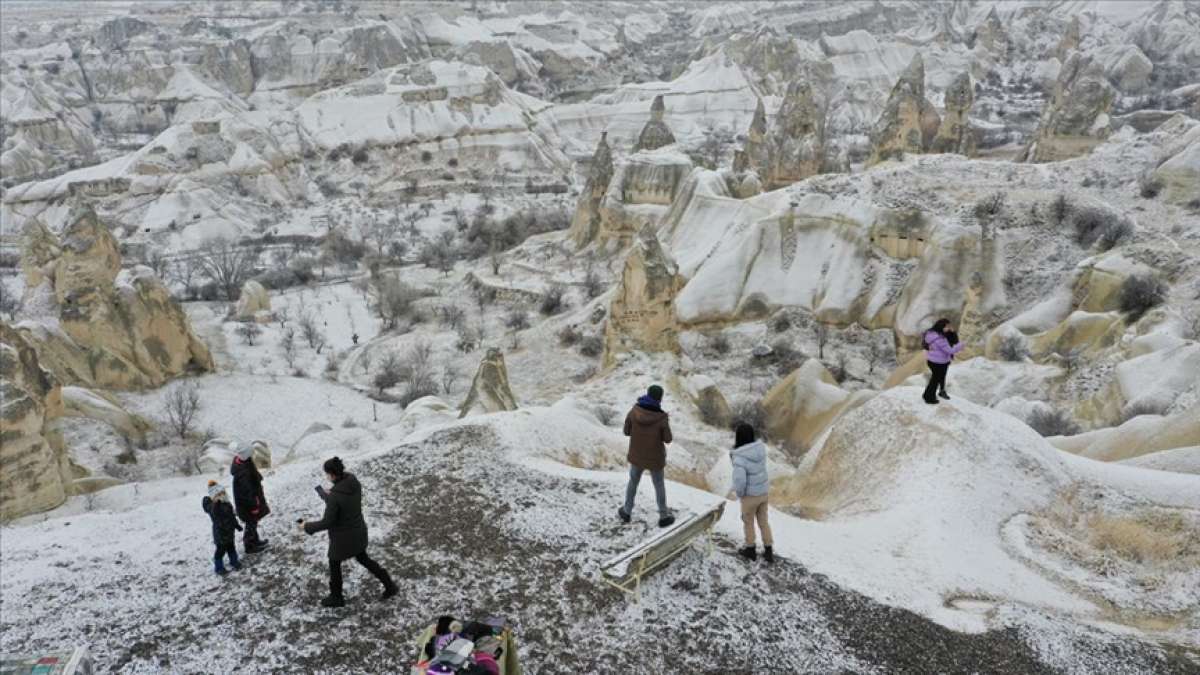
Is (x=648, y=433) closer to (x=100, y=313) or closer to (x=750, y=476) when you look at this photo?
(x=750, y=476)

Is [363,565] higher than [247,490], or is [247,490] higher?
[247,490]

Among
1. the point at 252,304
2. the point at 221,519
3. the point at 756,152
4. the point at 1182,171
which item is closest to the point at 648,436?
the point at 221,519

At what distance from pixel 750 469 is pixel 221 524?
18.3ft

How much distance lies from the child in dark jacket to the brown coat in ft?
14.1

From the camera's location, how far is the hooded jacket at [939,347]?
10453 mm

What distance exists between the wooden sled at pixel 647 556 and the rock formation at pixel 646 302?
1559 cm

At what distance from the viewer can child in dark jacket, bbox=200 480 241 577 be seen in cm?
799

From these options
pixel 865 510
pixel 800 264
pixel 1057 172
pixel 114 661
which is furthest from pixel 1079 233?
pixel 114 661

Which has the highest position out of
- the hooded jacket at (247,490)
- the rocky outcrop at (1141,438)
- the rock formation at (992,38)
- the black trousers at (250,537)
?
the rock formation at (992,38)

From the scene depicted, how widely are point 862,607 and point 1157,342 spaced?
1302 centimetres

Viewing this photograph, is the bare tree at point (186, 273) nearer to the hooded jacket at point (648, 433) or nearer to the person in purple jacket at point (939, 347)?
the hooded jacket at point (648, 433)

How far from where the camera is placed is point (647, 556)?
7863 millimetres

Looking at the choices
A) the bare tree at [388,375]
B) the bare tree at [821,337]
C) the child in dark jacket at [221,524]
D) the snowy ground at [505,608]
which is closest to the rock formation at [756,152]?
the bare tree at [821,337]

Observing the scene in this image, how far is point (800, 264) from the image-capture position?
2830cm
